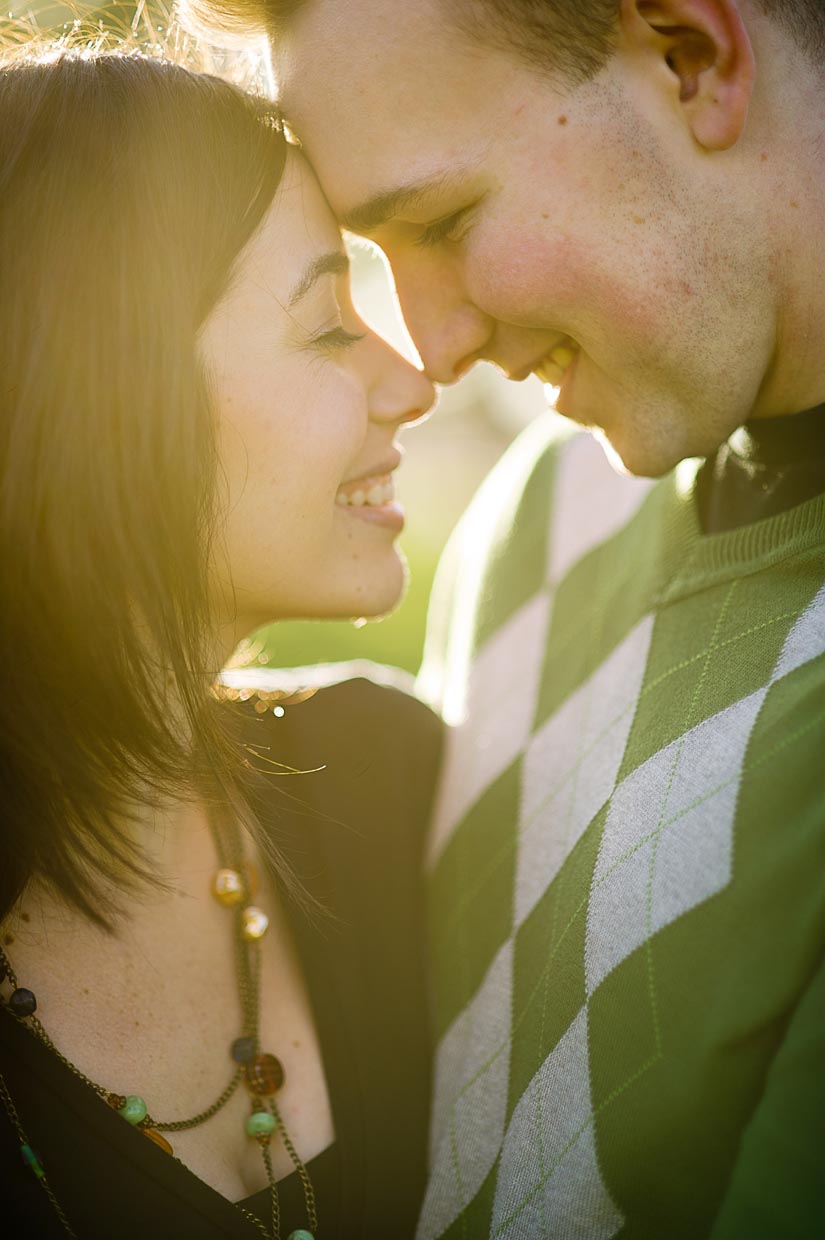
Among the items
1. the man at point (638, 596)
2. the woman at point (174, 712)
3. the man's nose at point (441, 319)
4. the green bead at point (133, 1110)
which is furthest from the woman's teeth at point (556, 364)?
the green bead at point (133, 1110)

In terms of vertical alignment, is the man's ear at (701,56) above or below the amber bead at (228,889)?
above

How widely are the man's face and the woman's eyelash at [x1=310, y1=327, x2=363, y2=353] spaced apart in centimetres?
19

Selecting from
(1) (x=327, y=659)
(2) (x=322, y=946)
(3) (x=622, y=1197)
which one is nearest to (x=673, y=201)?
(2) (x=322, y=946)

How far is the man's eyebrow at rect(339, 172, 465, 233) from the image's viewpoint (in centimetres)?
161

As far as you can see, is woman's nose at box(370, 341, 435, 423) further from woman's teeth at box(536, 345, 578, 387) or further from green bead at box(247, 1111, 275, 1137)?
green bead at box(247, 1111, 275, 1137)

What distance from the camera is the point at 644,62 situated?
5.12 ft

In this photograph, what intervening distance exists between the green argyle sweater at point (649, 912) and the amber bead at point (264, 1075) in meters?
0.28

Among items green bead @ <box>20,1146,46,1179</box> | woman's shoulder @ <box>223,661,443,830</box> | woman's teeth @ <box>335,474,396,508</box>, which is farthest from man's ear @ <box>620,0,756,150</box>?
green bead @ <box>20,1146,46,1179</box>

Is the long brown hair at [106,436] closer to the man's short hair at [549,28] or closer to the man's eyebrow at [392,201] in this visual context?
the man's eyebrow at [392,201]

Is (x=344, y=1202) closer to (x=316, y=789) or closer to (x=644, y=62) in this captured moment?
(x=316, y=789)

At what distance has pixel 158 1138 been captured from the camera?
58.5 inches

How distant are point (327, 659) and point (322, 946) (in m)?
3.97

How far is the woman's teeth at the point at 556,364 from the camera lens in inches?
70.8

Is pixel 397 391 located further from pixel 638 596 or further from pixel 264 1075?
pixel 264 1075
